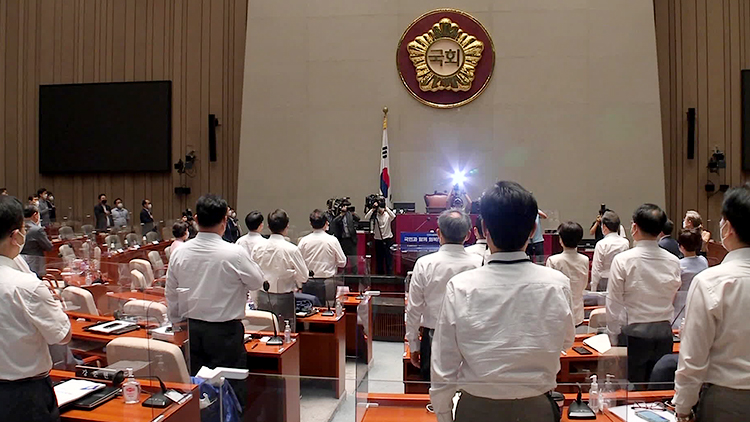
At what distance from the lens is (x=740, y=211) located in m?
2.03

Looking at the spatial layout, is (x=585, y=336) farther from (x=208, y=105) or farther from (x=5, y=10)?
(x=5, y=10)

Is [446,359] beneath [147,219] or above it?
beneath

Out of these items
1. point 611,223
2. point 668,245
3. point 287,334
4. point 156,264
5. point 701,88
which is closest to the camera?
point 287,334

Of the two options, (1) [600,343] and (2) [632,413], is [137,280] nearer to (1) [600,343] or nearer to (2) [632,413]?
(1) [600,343]

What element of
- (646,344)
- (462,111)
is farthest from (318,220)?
(462,111)

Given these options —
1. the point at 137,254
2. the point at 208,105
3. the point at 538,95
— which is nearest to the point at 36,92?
the point at 208,105

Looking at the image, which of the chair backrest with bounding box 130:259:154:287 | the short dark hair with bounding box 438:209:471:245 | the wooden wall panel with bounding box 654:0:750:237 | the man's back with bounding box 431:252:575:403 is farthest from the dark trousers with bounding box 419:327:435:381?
the wooden wall panel with bounding box 654:0:750:237

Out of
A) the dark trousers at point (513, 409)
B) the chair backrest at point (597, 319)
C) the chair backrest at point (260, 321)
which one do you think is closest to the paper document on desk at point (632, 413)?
the dark trousers at point (513, 409)

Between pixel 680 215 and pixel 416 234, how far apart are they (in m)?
6.17

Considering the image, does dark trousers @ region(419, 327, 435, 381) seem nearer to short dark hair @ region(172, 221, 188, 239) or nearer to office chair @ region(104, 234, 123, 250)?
short dark hair @ region(172, 221, 188, 239)

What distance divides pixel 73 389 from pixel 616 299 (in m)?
2.83

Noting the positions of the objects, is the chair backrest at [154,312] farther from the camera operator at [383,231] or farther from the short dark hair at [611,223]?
the camera operator at [383,231]

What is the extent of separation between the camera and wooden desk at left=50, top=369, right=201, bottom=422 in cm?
243

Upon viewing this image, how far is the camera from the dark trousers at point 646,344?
3252mm
